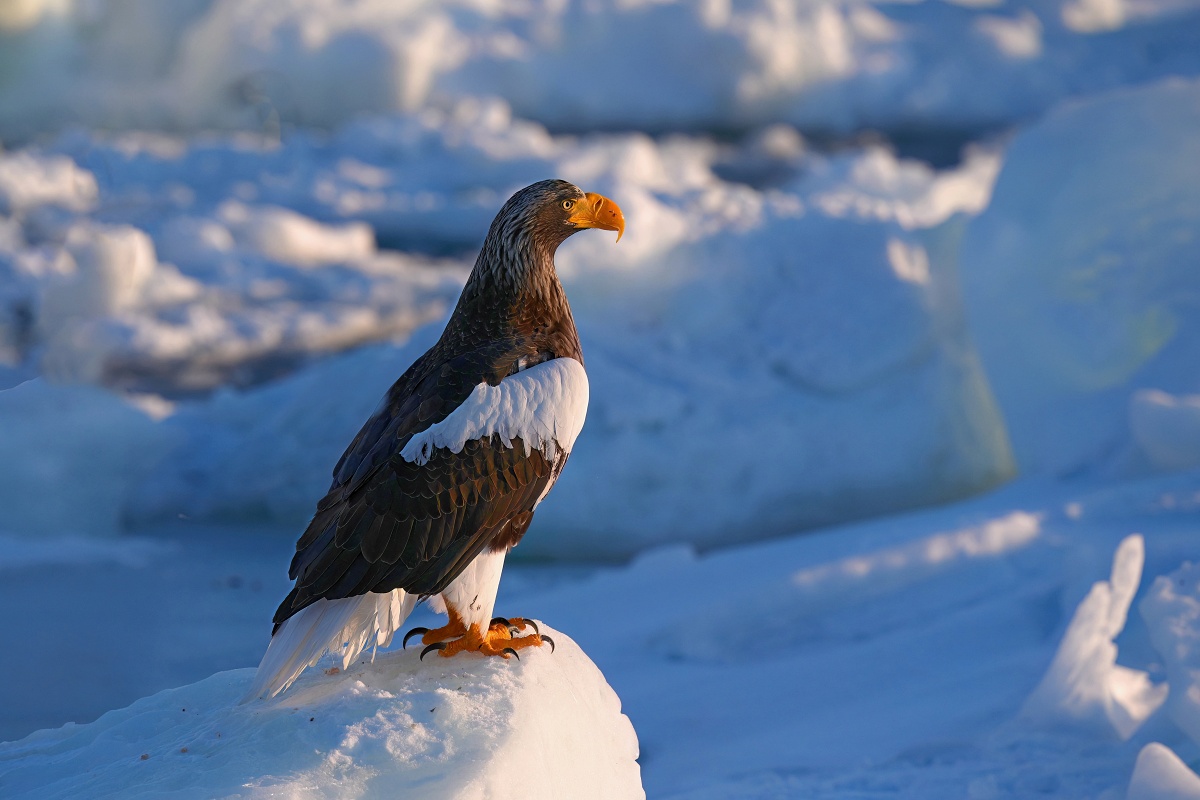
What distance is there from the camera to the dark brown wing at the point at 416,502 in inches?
94.7

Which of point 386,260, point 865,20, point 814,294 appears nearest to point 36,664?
point 814,294

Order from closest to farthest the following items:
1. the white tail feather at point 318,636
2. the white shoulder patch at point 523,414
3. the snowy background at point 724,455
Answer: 1. the white tail feather at point 318,636
2. the white shoulder patch at point 523,414
3. the snowy background at point 724,455

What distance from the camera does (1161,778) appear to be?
3074mm

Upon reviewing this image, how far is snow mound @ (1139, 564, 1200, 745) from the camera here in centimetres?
334

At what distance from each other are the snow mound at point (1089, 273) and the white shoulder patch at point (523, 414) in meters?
3.75

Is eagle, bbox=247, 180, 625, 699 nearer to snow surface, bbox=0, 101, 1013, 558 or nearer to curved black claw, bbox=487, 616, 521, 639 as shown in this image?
curved black claw, bbox=487, 616, 521, 639

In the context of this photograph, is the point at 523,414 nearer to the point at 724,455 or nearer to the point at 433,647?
the point at 433,647

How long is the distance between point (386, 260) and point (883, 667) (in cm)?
920

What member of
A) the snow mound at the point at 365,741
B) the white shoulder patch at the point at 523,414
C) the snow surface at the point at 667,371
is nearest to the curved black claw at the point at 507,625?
the snow mound at the point at 365,741

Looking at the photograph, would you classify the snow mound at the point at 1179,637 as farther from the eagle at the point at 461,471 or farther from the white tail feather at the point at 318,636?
the white tail feather at the point at 318,636

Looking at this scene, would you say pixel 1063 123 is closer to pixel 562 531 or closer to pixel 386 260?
pixel 562 531

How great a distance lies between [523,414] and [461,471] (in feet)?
0.58

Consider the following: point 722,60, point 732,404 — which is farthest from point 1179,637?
point 722,60

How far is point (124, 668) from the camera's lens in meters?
4.82
